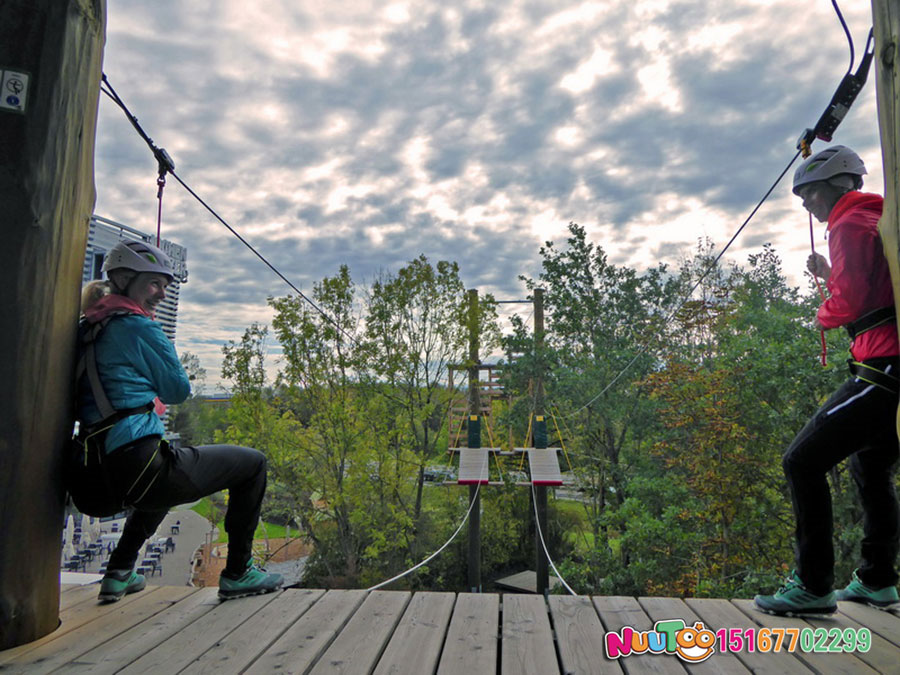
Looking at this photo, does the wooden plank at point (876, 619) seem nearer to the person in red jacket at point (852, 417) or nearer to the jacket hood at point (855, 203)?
the person in red jacket at point (852, 417)

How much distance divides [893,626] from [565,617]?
946mm

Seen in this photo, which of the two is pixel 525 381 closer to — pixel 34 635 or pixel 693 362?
pixel 693 362

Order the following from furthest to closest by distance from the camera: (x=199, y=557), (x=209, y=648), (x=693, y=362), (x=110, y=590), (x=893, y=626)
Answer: (x=199, y=557)
(x=693, y=362)
(x=110, y=590)
(x=893, y=626)
(x=209, y=648)

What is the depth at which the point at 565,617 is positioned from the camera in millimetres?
1622

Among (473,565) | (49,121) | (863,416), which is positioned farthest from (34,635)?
(473,565)

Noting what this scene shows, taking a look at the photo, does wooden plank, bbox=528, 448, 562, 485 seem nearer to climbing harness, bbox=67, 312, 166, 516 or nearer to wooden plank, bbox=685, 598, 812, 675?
wooden plank, bbox=685, 598, 812, 675

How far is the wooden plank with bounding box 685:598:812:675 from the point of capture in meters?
1.30

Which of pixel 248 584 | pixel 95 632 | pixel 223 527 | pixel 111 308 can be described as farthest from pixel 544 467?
pixel 111 308

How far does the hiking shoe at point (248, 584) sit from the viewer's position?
6.10 ft

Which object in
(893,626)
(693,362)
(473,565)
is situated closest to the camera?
(893,626)

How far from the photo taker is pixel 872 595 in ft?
5.63

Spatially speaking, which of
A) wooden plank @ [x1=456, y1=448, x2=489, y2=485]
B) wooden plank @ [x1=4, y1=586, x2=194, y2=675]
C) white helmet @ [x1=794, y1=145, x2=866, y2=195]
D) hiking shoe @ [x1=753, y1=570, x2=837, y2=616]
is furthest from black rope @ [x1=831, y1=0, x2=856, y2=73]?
wooden plank @ [x1=456, y1=448, x2=489, y2=485]

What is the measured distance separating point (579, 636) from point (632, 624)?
20cm

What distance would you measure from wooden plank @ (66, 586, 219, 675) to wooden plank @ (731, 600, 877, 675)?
1733 mm
